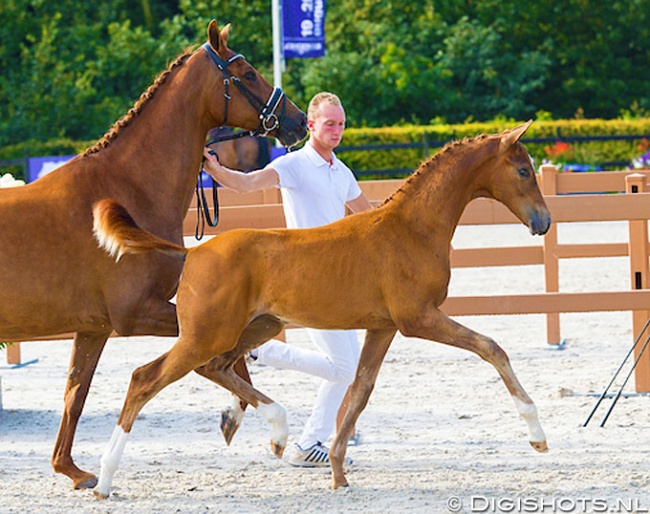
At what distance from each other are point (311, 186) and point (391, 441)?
161cm

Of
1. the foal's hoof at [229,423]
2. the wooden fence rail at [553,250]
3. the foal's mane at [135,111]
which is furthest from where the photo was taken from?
the wooden fence rail at [553,250]

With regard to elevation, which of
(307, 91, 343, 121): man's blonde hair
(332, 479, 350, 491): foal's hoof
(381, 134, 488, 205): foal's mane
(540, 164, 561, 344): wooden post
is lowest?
(540, 164, 561, 344): wooden post

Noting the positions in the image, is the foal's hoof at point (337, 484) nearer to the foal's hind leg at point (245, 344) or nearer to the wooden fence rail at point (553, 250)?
the foal's hind leg at point (245, 344)

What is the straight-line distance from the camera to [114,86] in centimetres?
3166

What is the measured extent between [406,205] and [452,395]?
9.12 ft

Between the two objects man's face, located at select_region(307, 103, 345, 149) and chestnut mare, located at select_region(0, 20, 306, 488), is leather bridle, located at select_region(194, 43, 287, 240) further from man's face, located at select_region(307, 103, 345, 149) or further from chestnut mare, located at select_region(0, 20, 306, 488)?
man's face, located at select_region(307, 103, 345, 149)

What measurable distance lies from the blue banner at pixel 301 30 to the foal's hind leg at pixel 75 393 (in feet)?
59.5

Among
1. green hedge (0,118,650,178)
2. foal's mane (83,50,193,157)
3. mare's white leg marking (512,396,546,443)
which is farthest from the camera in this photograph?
green hedge (0,118,650,178)

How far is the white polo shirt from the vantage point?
19.8 feet

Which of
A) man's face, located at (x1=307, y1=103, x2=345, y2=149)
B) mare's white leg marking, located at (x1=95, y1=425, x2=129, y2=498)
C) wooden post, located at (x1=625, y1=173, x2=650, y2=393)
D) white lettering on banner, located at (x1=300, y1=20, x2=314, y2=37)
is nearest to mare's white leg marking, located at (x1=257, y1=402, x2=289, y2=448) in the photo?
mare's white leg marking, located at (x1=95, y1=425, x2=129, y2=498)

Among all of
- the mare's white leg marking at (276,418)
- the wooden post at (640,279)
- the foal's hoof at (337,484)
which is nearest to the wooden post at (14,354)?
the mare's white leg marking at (276,418)

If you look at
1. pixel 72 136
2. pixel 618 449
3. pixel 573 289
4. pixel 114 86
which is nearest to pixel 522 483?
pixel 618 449

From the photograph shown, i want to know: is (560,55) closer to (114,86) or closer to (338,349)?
(114,86)

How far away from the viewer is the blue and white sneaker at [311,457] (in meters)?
6.11
